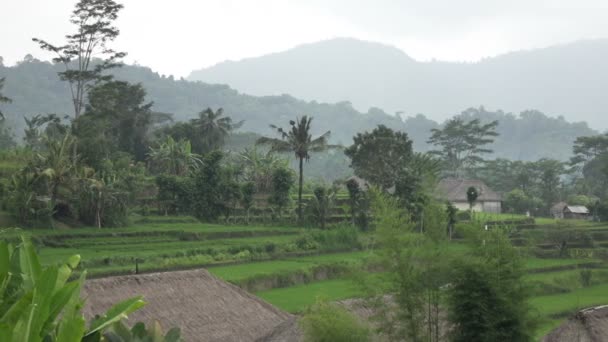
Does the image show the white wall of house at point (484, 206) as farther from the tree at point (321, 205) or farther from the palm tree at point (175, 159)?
the palm tree at point (175, 159)

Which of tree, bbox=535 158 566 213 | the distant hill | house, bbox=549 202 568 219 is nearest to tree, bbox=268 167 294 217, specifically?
house, bbox=549 202 568 219

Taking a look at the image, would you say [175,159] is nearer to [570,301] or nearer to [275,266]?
[275,266]

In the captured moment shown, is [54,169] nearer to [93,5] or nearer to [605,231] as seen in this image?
[93,5]

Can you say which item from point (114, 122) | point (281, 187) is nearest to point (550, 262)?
point (281, 187)

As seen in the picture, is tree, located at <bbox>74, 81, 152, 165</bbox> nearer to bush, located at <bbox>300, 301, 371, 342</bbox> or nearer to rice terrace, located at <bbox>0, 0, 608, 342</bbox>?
rice terrace, located at <bbox>0, 0, 608, 342</bbox>

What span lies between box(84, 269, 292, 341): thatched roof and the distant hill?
7166 centimetres

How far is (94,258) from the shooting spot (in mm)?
19438

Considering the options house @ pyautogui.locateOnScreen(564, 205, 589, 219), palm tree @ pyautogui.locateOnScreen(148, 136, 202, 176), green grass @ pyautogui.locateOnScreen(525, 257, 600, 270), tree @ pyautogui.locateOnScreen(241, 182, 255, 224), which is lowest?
green grass @ pyautogui.locateOnScreen(525, 257, 600, 270)

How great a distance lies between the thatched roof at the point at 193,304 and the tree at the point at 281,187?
1845 centimetres

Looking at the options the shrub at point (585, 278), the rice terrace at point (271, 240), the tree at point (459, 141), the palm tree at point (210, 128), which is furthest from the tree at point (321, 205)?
the tree at point (459, 141)

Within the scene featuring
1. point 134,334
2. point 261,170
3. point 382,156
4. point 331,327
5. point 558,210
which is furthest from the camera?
point 558,210

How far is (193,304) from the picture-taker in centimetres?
1165

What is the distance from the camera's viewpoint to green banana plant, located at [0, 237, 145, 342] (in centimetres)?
299

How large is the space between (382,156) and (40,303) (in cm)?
3044
